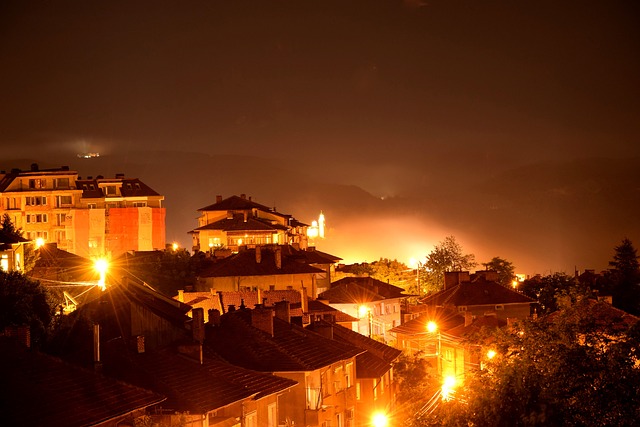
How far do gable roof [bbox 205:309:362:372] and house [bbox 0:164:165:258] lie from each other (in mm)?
53601

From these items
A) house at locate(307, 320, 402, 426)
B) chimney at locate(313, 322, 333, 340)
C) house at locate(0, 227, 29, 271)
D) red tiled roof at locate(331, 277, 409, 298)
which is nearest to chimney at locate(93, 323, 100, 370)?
house at locate(307, 320, 402, 426)

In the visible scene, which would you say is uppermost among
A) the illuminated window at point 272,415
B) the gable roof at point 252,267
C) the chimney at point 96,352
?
the gable roof at point 252,267

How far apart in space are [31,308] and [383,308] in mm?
38857

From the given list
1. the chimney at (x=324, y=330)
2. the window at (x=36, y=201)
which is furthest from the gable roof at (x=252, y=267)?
the window at (x=36, y=201)

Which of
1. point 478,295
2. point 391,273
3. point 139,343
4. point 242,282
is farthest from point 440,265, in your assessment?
point 139,343

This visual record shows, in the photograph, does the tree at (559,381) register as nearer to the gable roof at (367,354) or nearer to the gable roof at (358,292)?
the gable roof at (367,354)

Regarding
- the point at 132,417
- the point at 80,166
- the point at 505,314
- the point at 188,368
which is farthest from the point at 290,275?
the point at 80,166

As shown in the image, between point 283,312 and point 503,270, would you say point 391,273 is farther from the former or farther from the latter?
point 283,312

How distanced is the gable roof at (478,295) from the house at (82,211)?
31.4 m

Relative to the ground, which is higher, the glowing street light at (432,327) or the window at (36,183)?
the window at (36,183)

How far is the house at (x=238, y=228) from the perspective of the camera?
88125mm

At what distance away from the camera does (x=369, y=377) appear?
43.2 m

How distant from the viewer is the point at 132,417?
21.7 m

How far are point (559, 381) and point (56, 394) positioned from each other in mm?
10127
